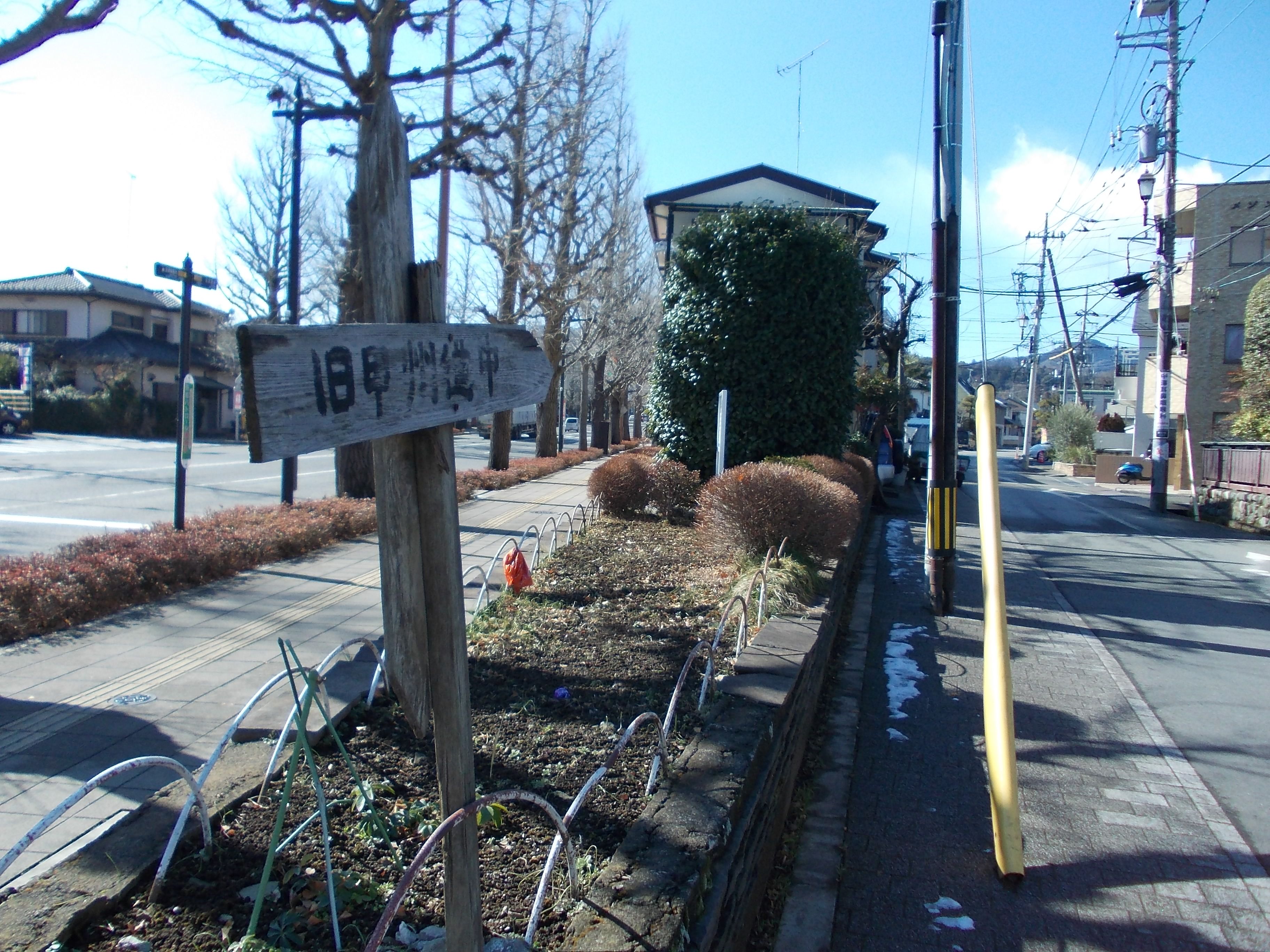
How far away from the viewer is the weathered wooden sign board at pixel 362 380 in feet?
4.72

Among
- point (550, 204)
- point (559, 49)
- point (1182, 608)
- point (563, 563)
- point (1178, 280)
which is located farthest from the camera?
point (1178, 280)

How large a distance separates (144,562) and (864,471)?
13018 mm

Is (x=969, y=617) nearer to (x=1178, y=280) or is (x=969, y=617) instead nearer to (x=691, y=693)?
(x=691, y=693)

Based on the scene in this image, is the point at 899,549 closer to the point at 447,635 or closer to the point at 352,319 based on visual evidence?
the point at 352,319

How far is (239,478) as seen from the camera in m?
20.9

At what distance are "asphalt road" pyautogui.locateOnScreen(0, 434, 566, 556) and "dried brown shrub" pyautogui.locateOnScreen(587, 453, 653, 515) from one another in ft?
20.0

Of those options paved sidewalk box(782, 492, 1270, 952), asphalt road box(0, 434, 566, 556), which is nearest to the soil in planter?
paved sidewalk box(782, 492, 1270, 952)

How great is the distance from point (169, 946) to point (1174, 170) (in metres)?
28.1

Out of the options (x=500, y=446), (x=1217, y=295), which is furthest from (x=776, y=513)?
(x=1217, y=295)

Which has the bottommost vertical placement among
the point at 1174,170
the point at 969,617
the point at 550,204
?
the point at 969,617

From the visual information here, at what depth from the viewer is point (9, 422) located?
35062 millimetres

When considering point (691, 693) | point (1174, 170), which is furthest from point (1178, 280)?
point (691, 693)

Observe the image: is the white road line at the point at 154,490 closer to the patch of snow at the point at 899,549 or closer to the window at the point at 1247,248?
the patch of snow at the point at 899,549

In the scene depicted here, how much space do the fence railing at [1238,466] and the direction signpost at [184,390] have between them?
19.5 meters
